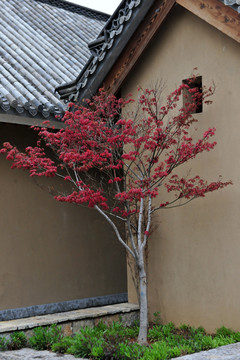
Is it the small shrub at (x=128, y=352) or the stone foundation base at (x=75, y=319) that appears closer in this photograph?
the small shrub at (x=128, y=352)

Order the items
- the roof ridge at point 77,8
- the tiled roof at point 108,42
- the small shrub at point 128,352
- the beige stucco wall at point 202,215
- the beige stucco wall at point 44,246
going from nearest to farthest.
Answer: the small shrub at point 128,352 → the beige stucco wall at point 202,215 → the tiled roof at point 108,42 → the beige stucco wall at point 44,246 → the roof ridge at point 77,8

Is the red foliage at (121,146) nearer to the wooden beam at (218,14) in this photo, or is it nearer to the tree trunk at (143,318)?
the tree trunk at (143,318)

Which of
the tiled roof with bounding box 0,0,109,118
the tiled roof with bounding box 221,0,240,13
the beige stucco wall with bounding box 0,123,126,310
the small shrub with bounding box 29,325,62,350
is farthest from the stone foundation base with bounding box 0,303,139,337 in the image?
the tiled roof with bounding box 221,0,240,13

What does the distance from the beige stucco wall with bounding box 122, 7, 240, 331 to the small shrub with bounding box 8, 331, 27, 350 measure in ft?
7.23

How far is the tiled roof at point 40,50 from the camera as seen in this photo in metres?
8.47

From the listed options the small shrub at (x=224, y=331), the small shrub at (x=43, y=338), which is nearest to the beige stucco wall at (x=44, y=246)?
the small shrub at (x=43, y=338)

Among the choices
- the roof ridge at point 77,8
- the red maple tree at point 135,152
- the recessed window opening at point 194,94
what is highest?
the roof ridge at point 77,8

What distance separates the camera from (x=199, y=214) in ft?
26.5

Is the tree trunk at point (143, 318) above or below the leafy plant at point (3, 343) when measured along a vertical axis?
above

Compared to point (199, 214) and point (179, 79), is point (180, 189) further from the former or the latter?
point (179, 79)

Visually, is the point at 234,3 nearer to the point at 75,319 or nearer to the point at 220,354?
the point at 220,354

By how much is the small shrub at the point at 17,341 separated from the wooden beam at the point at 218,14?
473 centimetres

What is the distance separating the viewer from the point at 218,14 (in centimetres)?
758

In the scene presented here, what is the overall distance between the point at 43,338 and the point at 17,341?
34 cm
